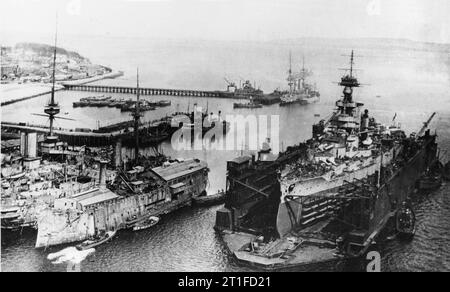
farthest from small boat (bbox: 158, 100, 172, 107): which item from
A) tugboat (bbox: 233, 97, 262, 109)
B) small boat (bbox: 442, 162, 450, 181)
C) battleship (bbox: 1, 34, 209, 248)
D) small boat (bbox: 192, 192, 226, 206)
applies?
small boat (bbox: 442, 162, 450, 181)

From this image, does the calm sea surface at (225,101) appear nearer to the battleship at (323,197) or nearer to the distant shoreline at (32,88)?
the distant shoreline at (32,88)

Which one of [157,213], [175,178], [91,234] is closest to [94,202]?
[91,234]

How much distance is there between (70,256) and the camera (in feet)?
35.8

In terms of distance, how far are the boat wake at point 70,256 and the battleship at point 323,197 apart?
10.9 feet

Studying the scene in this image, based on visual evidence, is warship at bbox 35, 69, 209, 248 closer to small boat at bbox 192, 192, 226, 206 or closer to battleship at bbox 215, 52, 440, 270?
small boat at bbox 192, 192, 226, 206

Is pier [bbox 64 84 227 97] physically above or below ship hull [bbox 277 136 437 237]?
above

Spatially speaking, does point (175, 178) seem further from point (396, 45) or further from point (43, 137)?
point (396, 45)

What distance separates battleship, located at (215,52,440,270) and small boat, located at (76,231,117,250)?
2.75 m

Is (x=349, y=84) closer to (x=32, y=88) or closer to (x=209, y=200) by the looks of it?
(x=209, y=200)

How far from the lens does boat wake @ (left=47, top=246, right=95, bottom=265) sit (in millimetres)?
10688

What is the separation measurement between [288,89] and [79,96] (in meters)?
7.83

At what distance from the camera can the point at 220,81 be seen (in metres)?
15.8

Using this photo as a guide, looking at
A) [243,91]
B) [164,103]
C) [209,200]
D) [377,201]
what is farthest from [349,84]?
[164,103]

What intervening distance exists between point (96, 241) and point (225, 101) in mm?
8027
